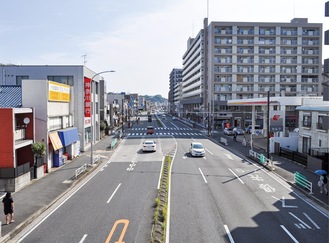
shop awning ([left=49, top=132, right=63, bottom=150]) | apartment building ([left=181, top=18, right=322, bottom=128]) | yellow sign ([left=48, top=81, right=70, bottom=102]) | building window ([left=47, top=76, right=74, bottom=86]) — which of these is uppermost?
apartment building ([left=181, top=18, right=322, bottom=128])

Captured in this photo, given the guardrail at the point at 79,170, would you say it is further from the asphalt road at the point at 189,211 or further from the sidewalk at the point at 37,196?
the asphalt road at the point at 189,211

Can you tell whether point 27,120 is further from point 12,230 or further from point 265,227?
point 265,227

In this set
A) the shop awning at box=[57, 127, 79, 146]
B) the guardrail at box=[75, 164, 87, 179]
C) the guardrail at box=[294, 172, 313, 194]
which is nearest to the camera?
the guardrail at box=[294, 172, 313, 194]

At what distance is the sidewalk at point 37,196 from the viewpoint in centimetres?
1489

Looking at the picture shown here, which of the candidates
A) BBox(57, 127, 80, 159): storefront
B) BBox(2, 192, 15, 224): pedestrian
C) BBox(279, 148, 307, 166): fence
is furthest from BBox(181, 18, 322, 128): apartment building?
BBox(2, 192, 15, 224): pedestrian

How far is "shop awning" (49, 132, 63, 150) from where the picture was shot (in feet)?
94.6

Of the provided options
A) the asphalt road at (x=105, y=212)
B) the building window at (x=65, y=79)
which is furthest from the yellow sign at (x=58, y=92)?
the asphalt road at (x=105, y=212)

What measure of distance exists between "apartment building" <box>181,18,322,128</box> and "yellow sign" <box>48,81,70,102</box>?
57544 mm

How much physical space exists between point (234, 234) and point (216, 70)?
257ft

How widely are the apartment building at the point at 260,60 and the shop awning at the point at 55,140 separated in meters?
61.9

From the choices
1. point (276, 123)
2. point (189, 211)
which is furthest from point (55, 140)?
point (276, 123)

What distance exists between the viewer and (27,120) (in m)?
25.3

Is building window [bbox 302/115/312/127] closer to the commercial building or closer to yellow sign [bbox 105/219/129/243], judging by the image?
the commercial building

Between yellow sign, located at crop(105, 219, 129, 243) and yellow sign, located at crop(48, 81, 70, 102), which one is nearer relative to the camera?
yellow sign, located at crop(105, 219, 129, 243)
